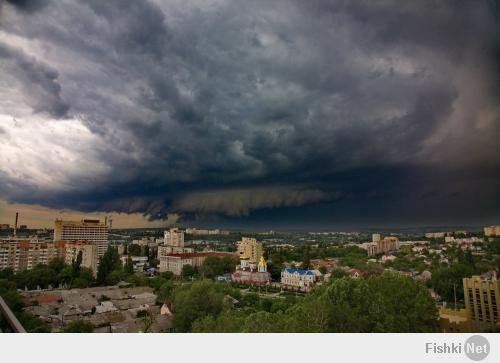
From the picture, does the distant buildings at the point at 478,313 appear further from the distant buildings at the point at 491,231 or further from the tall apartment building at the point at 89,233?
the tall apartment building at the point at 89,233

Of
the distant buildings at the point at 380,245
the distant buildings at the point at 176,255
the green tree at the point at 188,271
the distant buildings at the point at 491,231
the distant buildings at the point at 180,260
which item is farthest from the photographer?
the distant buildings at the point at 176,255

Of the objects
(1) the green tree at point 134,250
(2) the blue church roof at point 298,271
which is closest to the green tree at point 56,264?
(1) the green tree at point 134,250

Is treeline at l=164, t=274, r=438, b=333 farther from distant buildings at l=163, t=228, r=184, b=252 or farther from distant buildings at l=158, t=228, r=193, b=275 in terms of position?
distant buildings at l=163, t=228, r=184, b=252

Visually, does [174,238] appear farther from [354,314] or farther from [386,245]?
[354,314]

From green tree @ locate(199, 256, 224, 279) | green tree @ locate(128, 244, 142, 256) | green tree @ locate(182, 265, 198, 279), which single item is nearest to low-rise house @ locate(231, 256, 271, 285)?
green tree @ locate(199, 256, 224, 279)

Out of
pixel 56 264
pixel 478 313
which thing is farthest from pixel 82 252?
pixel 478 313
